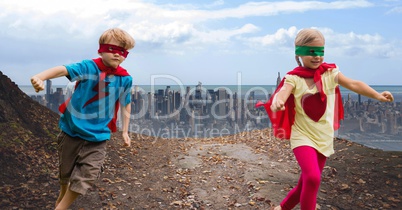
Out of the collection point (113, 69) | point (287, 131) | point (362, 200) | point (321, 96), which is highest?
point (113, 69)

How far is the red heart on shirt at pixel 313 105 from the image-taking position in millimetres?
4457

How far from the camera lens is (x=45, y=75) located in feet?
13.2

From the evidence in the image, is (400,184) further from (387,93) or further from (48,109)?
(48,109)

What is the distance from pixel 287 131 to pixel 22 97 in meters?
6.65

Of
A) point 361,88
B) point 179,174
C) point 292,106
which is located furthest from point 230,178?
point 361,88

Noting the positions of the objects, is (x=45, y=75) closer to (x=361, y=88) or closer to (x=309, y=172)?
(x=309, y=172)

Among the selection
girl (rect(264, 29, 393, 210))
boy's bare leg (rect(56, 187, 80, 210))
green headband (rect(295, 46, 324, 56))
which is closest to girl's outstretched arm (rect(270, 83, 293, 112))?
girl (rect(264, 29, 393, 210))

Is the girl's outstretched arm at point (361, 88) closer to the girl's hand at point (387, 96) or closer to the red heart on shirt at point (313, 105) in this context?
the girl's hand at point (387, 96)

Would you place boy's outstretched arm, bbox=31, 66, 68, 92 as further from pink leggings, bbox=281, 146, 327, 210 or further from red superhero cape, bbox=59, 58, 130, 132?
pink leggings, bbox=281, 146, 327, 210

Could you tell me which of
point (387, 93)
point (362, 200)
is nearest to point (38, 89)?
point (387, 93)

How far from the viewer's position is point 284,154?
9.79 m

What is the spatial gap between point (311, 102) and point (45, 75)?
2.64 metres

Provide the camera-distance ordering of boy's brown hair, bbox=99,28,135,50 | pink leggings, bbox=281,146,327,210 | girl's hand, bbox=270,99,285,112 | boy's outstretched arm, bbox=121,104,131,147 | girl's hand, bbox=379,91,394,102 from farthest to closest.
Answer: boy's outstretched arm, bbox=121,104,131,147 < girl's hand, bbox=379,91,394,102 < boy's brown hair, bbox=99,28,135,50 < pink leggings, bbox=281,146,327,210 < girl's hand, bbox=270,99,285,112

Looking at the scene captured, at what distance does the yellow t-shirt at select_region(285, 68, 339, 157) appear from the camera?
4.44 m
